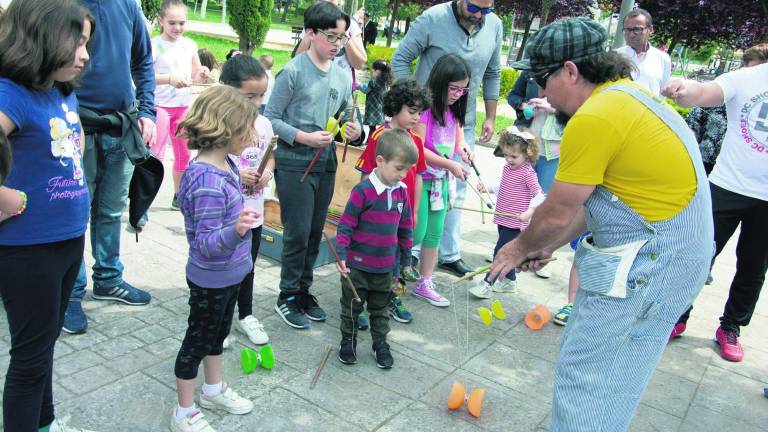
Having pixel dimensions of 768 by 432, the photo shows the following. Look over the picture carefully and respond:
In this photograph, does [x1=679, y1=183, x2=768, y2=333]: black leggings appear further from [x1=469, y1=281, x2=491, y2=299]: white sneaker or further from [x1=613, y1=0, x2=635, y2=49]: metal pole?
[x1=613, y1=0, x2=635, y2=49]: metal pole

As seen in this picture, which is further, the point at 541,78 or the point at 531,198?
the point at 531,198

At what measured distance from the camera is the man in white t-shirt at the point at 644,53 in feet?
18.0

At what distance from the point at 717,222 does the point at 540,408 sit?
1.81 metres

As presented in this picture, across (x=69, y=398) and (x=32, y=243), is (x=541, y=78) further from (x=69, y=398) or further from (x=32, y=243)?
(x=69, y=398)

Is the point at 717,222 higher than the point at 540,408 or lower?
higher

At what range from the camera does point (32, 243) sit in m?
2.33

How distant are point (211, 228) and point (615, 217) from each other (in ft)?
5.14

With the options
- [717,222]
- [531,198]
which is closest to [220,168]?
[531,198]

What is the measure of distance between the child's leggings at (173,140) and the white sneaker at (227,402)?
2787mm

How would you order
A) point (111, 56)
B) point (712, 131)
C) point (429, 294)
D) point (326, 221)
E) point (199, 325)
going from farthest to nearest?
point (326, 221) < point (712, 131) < point (429, 294) < point (111, 56) < point (199, 325)

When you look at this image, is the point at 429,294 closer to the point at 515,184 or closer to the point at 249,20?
the point at 515,184

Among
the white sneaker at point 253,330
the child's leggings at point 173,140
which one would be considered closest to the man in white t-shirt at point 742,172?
the white sneaker at point 253,330

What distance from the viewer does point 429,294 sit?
188 inches

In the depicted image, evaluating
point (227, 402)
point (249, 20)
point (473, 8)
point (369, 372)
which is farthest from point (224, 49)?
point (227, 402)
